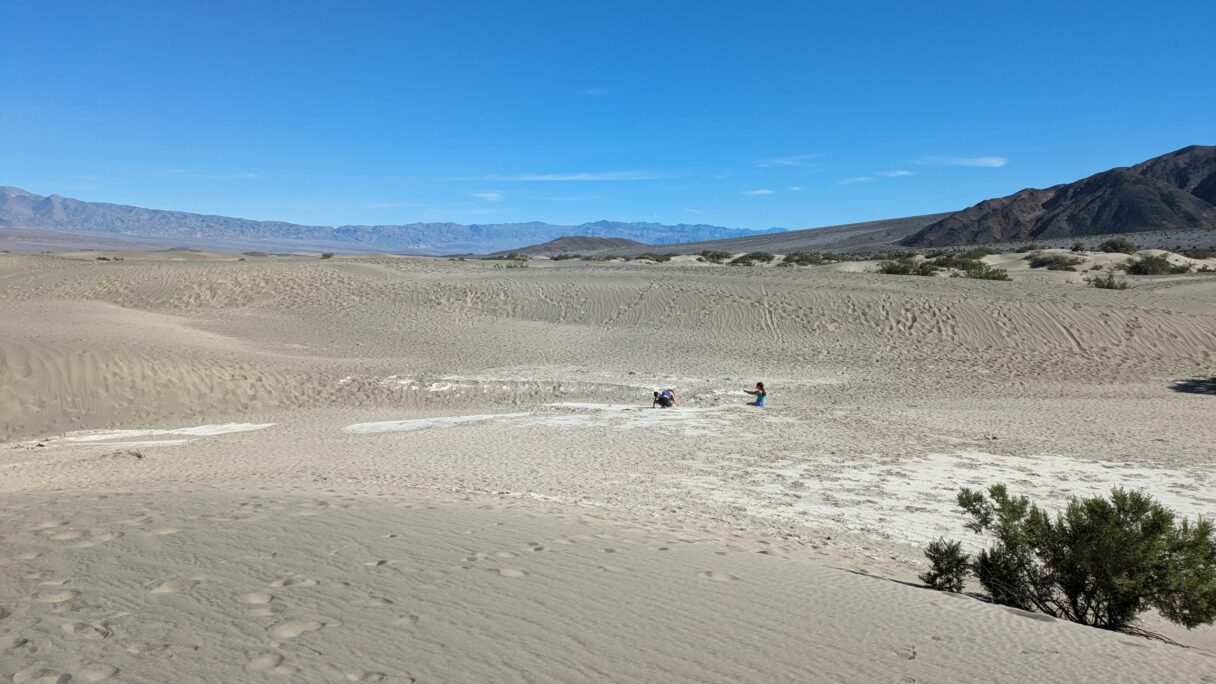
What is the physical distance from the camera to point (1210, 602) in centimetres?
504

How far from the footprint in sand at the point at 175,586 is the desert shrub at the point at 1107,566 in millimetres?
5268

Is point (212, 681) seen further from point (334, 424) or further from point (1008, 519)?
point (334, 424)

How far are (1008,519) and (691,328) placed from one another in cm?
1982

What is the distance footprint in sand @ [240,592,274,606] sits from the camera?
4496 mm

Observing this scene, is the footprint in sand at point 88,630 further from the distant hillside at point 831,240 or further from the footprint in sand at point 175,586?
the distant hillside at point 831,240

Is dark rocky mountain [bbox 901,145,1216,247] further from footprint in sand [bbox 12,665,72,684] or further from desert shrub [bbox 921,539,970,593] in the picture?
footprint in sand [bbox 12,665,72,684]

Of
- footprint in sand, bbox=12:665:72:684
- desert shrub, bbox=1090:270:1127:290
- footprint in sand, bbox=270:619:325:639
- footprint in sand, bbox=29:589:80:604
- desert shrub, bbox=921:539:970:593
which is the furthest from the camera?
desert shrub, bbox=1090:270:1127:290

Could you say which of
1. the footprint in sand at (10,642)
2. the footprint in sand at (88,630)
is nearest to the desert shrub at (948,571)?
the footprint in sand at (88,630)

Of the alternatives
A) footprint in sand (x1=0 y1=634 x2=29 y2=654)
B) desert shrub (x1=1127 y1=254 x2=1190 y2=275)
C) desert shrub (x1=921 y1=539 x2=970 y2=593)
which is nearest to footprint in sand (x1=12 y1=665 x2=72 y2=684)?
footprint in sand (x1=0 y1=634 x2=29 y2=654)

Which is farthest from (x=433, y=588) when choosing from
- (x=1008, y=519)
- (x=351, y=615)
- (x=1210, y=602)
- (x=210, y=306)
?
(x=210, y=306)

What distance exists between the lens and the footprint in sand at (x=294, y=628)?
4047mm

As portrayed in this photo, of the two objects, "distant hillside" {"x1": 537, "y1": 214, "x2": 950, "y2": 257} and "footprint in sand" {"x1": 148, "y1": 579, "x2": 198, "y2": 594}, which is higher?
"distant hillside" {"x1": 537, "y1": 214, "x2": 950, "y2": 257}

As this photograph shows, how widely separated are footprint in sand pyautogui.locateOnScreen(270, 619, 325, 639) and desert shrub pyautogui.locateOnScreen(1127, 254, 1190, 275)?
135 ft

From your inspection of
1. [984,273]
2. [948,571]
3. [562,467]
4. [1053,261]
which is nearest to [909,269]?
[984,273]
